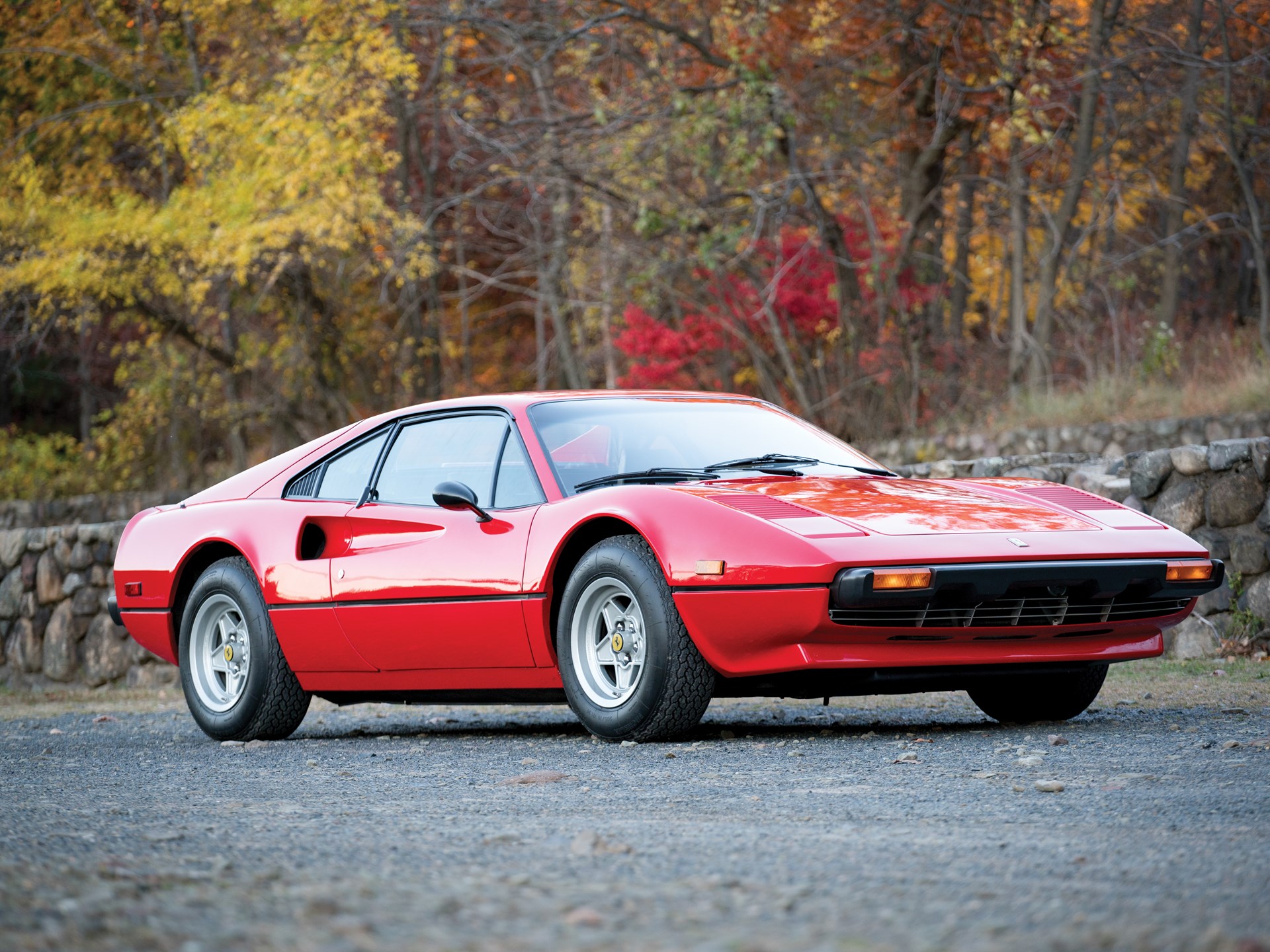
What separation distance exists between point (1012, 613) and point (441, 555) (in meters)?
2.09

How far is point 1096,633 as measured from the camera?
5.59 m

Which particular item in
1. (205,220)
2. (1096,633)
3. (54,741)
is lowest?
(54,741)

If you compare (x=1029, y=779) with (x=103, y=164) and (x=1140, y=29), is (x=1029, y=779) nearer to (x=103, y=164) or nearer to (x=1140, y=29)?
(x=1140, y=29)

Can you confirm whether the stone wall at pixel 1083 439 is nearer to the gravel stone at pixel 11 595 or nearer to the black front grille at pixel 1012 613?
the black front grille at pixel 1012 613

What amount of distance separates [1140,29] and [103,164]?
524 inches

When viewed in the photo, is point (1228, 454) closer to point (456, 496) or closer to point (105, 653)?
point (456, 496)

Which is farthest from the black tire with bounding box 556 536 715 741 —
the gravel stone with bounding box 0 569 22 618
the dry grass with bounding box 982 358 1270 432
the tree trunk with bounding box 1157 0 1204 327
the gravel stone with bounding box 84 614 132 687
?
the tree trunk with bounding box 1157 0 1204 327

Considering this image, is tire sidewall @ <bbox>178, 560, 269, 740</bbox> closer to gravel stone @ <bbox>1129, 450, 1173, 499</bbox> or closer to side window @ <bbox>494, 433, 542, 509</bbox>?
side window @ <bbox>494, 433, 542, 509</bbox>

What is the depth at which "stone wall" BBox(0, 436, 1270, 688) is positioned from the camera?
843 centimetres

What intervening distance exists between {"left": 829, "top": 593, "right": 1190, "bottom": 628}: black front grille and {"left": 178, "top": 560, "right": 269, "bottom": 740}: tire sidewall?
2.71m

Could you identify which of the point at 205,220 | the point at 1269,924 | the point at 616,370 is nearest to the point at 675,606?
the point at 1269,924

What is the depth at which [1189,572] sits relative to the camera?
563 cm

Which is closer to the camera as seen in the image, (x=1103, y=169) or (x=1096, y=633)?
(x=1096, y=633)

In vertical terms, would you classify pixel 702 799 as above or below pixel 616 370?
below
